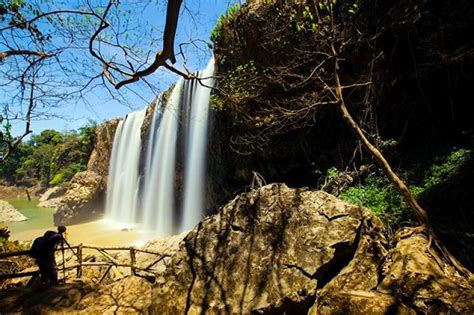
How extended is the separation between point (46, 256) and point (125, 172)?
19020 mm

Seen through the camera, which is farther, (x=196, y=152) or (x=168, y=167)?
(x=168, y=167)

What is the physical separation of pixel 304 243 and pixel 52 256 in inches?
166

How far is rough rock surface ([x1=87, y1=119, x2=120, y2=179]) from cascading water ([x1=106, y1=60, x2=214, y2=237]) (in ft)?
14.0

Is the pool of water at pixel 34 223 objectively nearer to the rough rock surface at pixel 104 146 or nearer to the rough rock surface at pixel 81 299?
the rough rock surface at pixel 104 146

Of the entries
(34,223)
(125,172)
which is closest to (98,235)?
(125,172)

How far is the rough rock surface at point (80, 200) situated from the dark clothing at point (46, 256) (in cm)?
1880

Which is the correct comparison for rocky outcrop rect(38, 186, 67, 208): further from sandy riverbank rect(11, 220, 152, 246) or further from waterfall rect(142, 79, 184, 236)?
waterfall rect(142, 79, 184, 236)

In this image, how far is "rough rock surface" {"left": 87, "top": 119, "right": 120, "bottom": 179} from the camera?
2719cm

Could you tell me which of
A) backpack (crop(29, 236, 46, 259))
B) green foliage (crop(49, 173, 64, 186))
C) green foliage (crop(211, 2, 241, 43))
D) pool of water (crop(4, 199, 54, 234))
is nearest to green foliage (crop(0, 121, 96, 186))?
green foliage (crop(49, 173, 64, 186))

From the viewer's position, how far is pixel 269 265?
11.6 feet

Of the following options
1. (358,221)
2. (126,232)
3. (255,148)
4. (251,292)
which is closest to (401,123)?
(255,148)

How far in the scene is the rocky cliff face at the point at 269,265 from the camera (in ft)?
10.5

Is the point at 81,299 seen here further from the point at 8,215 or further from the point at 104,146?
the point at 8,215

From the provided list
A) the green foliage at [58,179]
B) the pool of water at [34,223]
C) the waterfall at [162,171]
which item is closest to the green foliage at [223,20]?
the waterfall at [162,171]
